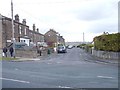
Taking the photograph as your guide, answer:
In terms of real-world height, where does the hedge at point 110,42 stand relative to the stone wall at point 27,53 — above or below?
above

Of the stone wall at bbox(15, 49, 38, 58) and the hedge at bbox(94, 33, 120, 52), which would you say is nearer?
the hedge at bbox(94, 33, 120, 52)

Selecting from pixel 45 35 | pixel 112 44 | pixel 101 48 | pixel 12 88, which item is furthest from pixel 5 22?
pixel 45 35

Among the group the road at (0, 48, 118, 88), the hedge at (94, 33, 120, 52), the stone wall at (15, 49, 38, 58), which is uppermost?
the hedge at (94, 33, 120, 52)

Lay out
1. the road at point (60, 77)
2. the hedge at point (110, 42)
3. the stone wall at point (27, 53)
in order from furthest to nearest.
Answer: the stone wall at point (27, 53) < the hedge at point (110, 42) < the road at point (60, 77)

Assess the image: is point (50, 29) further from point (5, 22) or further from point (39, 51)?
point (39, 51)

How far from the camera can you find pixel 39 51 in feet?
161

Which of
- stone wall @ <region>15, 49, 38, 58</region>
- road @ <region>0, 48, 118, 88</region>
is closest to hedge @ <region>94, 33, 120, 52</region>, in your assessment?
road @ <region>0, 48, 118, 88</region>

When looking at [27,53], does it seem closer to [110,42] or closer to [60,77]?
[110,42]

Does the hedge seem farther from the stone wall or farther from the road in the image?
the stone wall

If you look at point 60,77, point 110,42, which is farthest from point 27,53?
point 60,77

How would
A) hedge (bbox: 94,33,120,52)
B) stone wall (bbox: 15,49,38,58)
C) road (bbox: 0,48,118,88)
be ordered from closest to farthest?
road (bbox: 0,48,118,88) → hedge (bbox: 94,33,120,52) → stone wall (bbox: 15,49,38,58)

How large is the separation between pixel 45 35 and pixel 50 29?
5700mm

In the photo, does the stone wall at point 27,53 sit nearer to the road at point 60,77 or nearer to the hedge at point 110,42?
the hedge at point 110,42

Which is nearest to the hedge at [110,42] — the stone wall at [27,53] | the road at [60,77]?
the road at [60,77]
